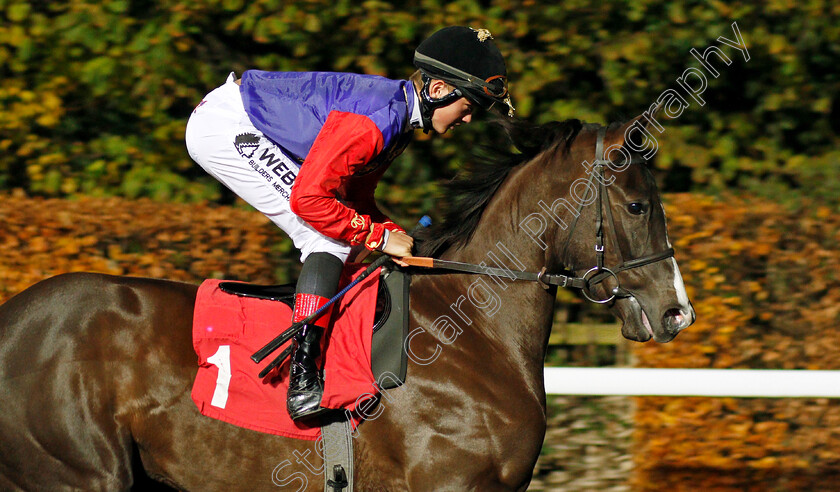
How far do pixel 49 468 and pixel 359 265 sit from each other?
4.34 ft

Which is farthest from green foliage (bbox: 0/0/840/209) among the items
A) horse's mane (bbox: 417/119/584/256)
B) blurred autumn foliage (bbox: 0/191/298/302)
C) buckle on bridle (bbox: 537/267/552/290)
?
buckle on bridle (bbox: 537/267/552/290)

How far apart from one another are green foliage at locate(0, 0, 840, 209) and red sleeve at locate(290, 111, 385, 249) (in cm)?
236

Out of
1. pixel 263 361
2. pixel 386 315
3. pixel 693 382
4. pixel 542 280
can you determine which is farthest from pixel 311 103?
pixel 693 382

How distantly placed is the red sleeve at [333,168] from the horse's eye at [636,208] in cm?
90

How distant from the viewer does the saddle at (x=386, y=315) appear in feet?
9.23

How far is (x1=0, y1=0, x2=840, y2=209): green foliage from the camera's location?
5.27 meters

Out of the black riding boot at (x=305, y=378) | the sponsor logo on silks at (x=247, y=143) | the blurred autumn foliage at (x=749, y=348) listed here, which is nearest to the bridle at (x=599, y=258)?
the black riding boot at (x=305, y=378)

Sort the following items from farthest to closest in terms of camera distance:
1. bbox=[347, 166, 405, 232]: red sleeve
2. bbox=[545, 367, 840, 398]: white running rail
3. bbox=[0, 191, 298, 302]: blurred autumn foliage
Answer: bbox=[0, 191, 298, 302]: blurred autumn foliage
bbox=[545, 367, 840, 398]: white running rail
bbox=[347, 166, 405, 232]: red sleeve

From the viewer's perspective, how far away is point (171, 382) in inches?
111

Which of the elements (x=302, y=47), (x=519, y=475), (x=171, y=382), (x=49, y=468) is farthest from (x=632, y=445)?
(x=302, y=47)

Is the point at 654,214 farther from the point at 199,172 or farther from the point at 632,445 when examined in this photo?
the point at 199,172

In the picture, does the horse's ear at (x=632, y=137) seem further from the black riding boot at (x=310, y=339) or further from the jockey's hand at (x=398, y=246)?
the black riding boot at (x=310, y=339)

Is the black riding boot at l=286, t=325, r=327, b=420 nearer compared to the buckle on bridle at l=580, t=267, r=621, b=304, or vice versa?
the black riding boot at l=286, t=325, r=327, b=420

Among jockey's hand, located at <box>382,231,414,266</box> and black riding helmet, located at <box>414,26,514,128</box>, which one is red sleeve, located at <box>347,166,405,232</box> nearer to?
jockey's hand, located at <box>382,231,414,266</box>
